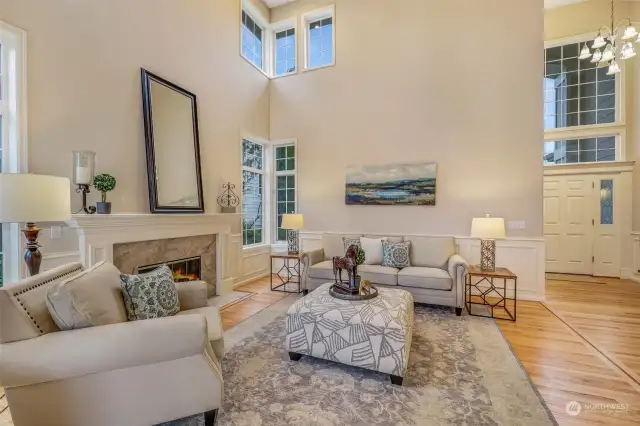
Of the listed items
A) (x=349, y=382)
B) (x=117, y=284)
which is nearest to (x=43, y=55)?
(x=117, y=284)

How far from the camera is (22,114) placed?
2391 millimetres

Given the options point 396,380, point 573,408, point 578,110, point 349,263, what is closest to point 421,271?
point 349,263

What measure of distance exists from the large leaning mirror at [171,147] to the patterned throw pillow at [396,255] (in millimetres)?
2657

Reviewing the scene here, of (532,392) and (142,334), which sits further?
(532,392)

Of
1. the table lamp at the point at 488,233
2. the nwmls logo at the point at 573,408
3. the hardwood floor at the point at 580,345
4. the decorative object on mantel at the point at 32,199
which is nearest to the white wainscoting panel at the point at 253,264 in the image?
the hardwood floor at the point at 580,345

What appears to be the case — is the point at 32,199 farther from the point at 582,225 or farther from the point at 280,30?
the point at 582,225

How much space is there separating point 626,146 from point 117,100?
7.93 meters

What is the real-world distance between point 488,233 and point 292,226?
2.72m

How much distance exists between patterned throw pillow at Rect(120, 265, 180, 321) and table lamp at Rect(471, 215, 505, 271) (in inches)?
132

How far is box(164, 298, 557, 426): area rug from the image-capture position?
5.83 ft

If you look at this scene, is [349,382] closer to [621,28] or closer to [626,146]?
[626,146]

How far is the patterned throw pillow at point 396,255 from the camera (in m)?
4.09

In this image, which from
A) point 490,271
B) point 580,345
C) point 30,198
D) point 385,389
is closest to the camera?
point 30,198

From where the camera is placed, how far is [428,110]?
15.3 ft
